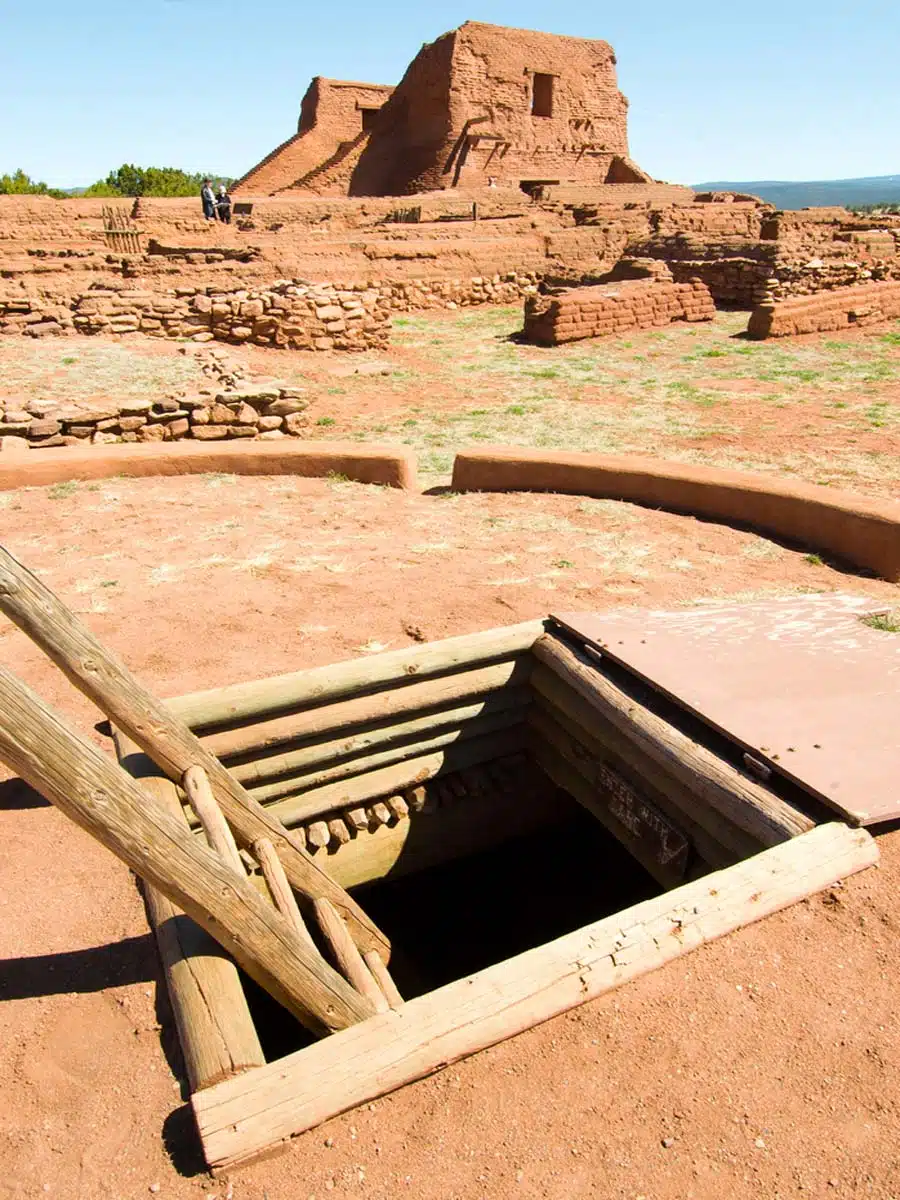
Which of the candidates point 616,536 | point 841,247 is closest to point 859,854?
Result: point 616,536

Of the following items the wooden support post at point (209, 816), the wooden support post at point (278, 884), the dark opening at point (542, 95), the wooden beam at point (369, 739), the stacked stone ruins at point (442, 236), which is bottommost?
the wooden beam at point (369, 739)

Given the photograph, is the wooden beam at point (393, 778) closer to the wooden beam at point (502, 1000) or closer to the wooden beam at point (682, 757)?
the wooden beam at point (682, 757)

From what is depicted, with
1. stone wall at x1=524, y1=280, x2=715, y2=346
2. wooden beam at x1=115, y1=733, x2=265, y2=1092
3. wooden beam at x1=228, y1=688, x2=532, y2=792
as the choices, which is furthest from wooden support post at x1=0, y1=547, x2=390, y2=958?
stone wall at x1=524, y1=280, x2=715, y2=346

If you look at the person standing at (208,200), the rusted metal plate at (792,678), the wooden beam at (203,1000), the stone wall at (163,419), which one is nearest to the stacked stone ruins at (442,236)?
the stone wall at (163,419)

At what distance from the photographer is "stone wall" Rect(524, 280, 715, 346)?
13125 millimetres

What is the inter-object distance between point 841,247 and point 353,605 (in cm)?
1608

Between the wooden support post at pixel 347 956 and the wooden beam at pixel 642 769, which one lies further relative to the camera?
the wooden beam at pixel 642 769

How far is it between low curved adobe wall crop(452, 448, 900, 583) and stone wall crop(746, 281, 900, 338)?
808 centimetres

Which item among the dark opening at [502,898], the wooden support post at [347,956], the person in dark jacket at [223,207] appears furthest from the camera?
the person in dark jacket at [223,207]

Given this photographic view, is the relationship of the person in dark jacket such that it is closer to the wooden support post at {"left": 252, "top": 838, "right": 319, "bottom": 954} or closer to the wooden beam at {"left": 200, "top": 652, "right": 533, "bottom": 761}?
the wooden beam at {"left": 200, "top": 652, "right": 533, "bottom": 761}

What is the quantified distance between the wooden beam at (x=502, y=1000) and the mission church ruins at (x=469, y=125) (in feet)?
90.6

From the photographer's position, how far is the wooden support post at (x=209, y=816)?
109 inches

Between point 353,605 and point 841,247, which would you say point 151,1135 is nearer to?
point 353,605

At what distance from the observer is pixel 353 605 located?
4.88m
